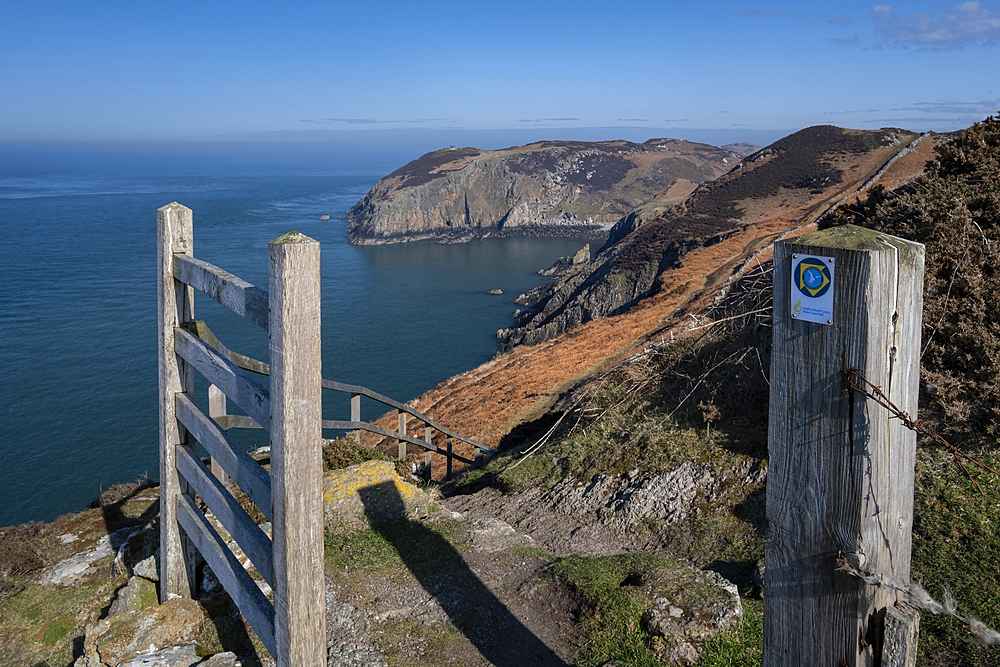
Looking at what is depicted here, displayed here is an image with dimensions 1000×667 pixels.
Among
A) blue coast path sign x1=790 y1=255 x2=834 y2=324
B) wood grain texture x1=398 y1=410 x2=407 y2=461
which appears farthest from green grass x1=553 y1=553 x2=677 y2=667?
wood grain texture x1=398 y1=410 x2=407 y2=461

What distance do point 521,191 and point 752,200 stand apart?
281ft

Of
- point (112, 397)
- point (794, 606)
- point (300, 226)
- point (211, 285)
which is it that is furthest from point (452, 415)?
point (300, 226)

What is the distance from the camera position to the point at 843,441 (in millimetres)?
2146

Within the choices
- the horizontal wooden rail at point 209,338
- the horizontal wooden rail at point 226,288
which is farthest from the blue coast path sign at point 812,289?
the horizontal wooden rail at point 209,338

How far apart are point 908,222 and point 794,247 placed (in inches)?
219

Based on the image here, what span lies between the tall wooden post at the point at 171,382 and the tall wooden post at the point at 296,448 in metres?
1.71

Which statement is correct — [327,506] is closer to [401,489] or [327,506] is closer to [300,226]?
[401,489]

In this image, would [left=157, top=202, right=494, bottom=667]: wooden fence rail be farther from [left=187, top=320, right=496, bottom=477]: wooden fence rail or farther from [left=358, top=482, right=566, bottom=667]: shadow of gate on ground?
[left=358, top=482, right=566, bottom=667]: shadow of gate on ground

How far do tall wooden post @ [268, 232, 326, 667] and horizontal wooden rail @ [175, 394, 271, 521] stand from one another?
222mm

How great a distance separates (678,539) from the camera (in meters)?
6.13

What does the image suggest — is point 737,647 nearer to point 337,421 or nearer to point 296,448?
point 296,448

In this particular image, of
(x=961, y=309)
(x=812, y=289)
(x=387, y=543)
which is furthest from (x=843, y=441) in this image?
(x=387, y=543)

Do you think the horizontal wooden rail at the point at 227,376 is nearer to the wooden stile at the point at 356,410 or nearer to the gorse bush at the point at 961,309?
the wooden stile at the point at 356,410

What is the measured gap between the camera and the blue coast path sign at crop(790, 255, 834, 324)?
209cm
